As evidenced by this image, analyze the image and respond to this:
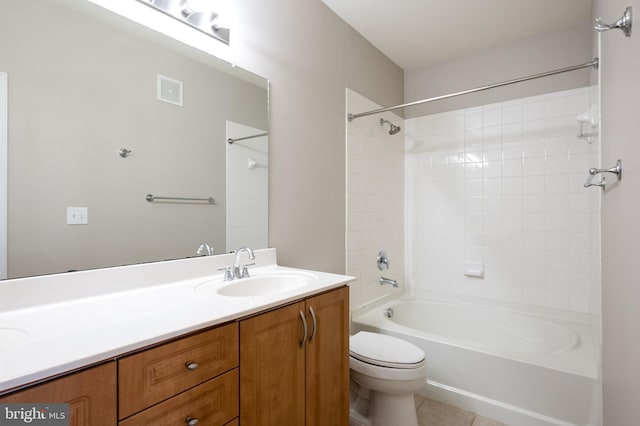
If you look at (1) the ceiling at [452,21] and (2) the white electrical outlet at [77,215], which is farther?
(1) the ceiling at [452,21]

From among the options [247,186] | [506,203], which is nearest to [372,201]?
[506,203]

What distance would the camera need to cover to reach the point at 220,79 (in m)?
1.55

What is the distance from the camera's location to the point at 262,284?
1471 millimetres

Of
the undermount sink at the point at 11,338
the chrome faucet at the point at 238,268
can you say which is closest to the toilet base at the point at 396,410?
the chrome faucet at the point at 238,268

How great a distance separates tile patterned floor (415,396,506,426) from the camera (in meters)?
1.82

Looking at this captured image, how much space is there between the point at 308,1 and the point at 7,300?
2.08 m

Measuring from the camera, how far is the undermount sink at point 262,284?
1325mm

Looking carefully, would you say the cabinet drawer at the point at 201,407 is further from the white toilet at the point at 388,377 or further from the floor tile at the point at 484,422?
the floor tile at the point at 484,422

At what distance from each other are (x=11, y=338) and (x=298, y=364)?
0.82 meters

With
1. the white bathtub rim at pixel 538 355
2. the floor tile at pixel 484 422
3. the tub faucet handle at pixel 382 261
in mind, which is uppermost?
the tub faucet handle at pixel 382 261

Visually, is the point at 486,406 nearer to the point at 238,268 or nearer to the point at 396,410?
the point at 396,410

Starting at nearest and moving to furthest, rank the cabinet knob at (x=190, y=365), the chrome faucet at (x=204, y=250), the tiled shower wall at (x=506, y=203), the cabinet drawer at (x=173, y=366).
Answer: the cabinet drawer at (x=173, y=366) < the cabinet knob at (x=190, y=365) < the chrome faucet at (x=204, y=250) < the tiled shower wall at (x=506, y=203)

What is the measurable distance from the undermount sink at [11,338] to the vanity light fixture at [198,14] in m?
1.23

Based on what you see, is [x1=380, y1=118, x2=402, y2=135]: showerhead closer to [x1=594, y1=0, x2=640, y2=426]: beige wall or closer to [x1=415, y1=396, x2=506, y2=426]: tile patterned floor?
[x1=594, y1=0, x2=640, y2=426]: beige wall
